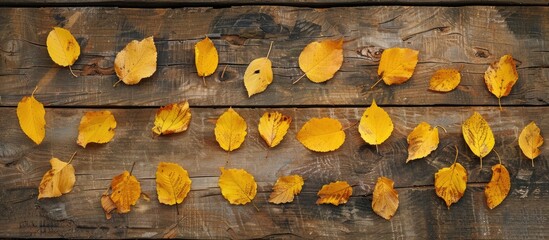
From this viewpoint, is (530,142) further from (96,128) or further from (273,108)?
(96,128)

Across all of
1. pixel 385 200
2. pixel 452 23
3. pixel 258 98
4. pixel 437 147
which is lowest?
pixel 385 200

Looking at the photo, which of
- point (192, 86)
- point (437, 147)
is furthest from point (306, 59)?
point (437, 147)

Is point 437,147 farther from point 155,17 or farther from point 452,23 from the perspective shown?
point 155,17

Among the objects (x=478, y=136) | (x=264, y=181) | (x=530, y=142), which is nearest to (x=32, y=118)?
(x=264, y=181)

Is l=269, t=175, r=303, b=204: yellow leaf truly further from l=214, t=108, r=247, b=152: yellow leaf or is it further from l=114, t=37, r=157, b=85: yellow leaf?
l=114, t=37, r=157, b=85: yellow leaf

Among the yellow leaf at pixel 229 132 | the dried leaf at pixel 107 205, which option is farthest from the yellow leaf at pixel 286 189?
the dried leaf at pixel 107 205

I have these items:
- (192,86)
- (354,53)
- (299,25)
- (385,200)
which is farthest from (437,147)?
(192,86)

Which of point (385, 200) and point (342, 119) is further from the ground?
point (342, 119)
